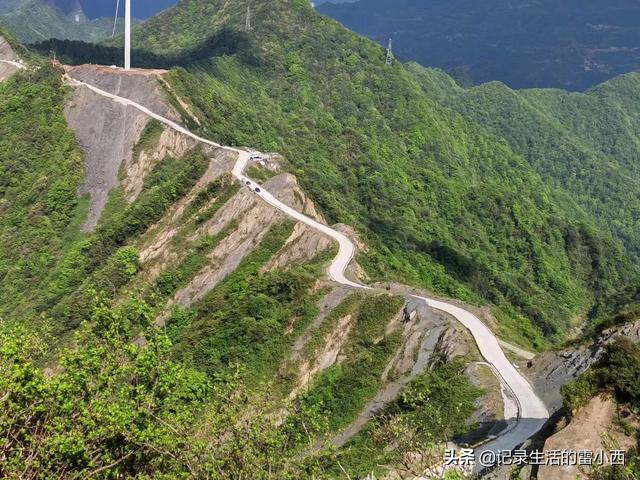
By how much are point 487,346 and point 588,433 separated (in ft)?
54.8

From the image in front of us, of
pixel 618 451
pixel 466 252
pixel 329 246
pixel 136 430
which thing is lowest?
pixel 466 252

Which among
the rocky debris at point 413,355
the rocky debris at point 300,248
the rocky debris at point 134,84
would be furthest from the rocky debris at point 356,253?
the rocky debris at point 134,84

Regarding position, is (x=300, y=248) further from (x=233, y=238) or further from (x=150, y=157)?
(x=150, y=157)

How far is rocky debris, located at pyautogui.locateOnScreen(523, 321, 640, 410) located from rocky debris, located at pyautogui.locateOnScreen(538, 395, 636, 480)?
9642 millimetres

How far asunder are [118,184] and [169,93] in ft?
55.7

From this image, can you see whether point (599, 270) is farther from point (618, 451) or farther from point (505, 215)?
point (618, 451)

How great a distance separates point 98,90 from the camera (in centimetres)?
8525

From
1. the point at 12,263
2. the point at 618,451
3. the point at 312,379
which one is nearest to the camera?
the point at 618,451

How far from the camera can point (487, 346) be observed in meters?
40.2

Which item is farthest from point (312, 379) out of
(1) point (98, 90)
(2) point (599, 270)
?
(2) point (599, 270)

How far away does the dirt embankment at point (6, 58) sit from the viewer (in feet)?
325

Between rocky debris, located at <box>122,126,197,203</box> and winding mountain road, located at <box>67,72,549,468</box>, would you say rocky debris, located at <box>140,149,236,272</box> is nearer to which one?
winding mountain road, located at <box>67,72,549,468</box>

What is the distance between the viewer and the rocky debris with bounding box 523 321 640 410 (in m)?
34.8

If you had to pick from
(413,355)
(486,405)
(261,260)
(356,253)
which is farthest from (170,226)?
(486,405)
